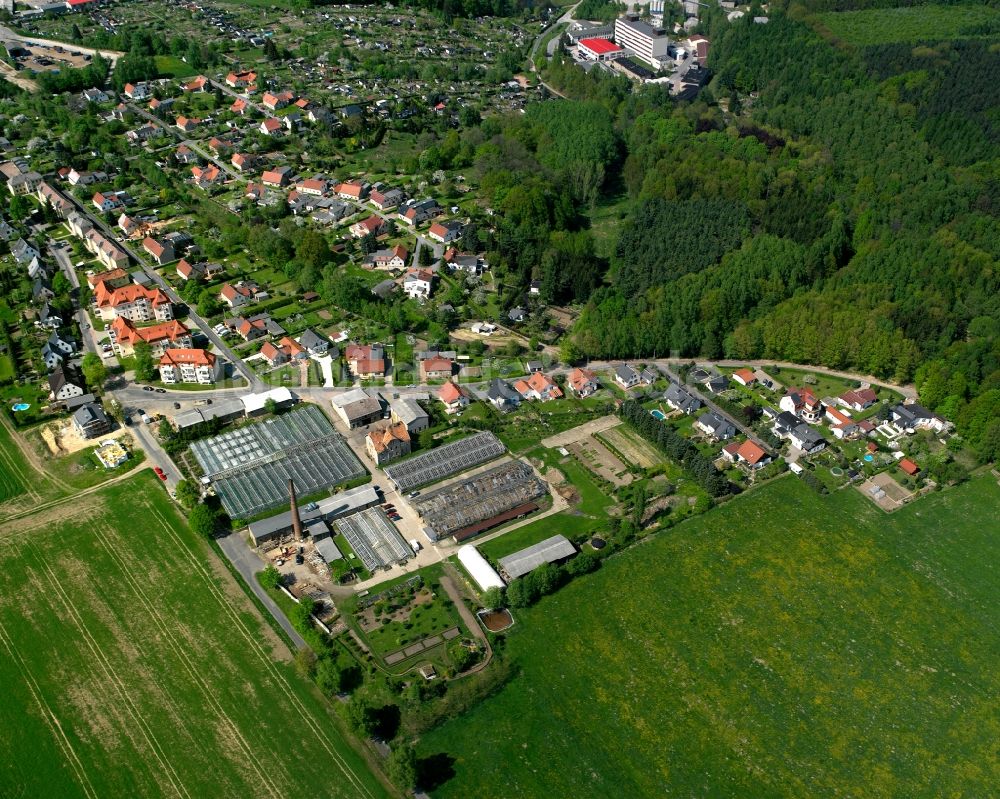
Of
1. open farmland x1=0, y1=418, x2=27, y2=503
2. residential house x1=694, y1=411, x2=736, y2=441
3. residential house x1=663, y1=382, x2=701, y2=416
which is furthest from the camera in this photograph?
residential house x1=663, y1=382, x2=701, y2=416

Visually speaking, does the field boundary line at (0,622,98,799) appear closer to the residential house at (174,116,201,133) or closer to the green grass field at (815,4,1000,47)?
the residential house at (174,116,201,133)

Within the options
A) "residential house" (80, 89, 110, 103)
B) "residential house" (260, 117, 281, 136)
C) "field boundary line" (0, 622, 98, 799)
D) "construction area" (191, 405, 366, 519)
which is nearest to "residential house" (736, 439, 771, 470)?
"construction area" (191, 405, 366, 519)

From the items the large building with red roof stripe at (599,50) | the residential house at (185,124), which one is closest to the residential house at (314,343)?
the residential house at (185,124)

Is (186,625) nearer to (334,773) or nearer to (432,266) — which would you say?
(334,773)

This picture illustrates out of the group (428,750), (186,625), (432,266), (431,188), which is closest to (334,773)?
(428,750)

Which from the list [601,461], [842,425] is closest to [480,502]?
[601,461]

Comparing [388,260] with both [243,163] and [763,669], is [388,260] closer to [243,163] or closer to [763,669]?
[243,163]
